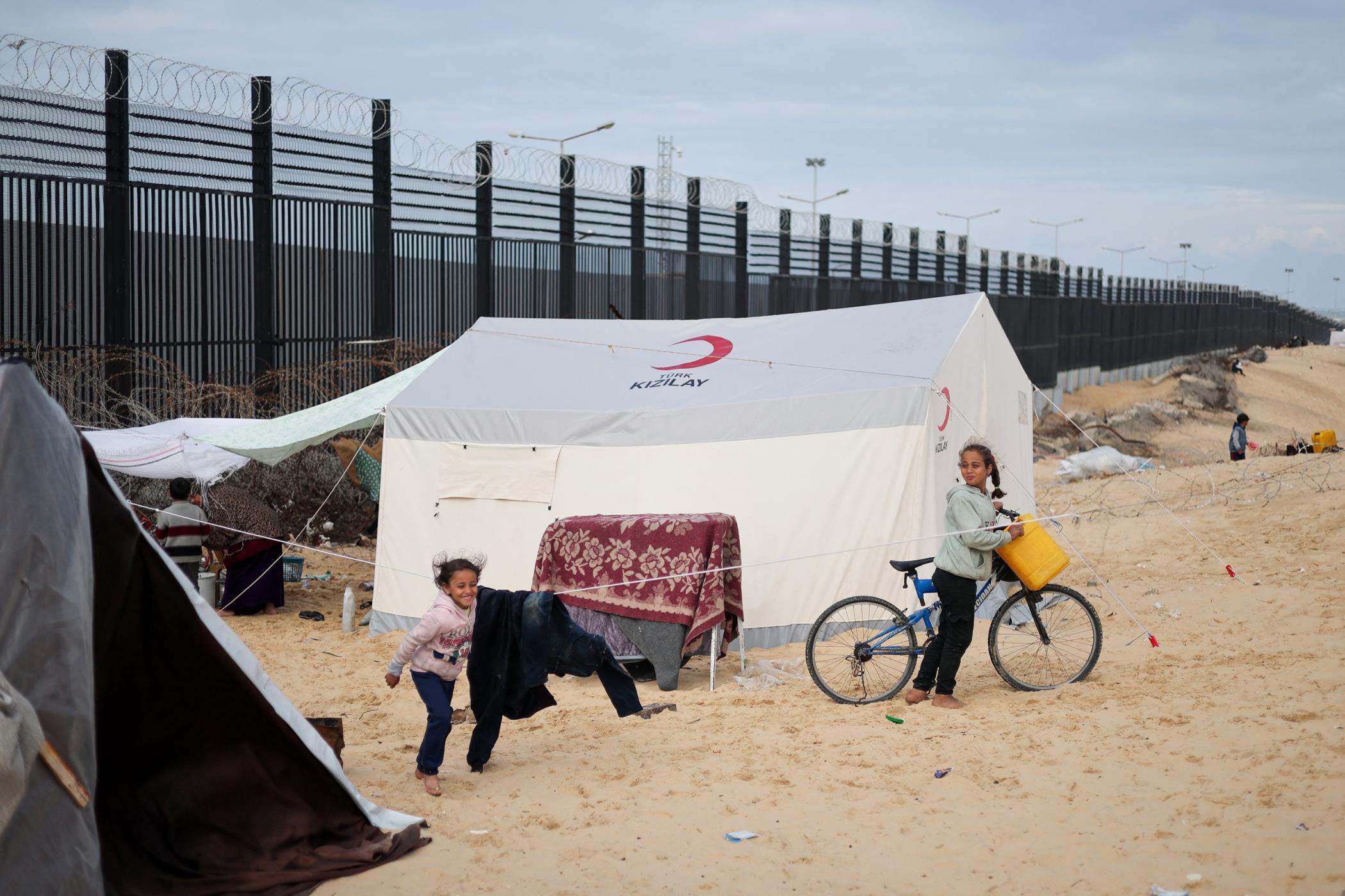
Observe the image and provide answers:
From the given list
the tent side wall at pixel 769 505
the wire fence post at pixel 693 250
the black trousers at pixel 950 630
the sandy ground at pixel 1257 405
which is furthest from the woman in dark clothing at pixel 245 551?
the sandy ground at pixel 1257 405

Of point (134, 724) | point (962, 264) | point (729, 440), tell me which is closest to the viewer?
point (134, 724)

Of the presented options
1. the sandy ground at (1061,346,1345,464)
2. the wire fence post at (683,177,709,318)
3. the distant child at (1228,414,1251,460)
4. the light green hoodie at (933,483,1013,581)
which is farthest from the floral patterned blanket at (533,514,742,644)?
the sandy ground at (1061,346,1345,464)

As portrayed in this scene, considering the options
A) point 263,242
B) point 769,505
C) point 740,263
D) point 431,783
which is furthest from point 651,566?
point 740,263

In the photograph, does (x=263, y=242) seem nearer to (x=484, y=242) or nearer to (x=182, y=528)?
(x=484, y=242)

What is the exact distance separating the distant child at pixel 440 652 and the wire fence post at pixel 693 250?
672 inches

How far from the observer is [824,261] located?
2841 centimetres

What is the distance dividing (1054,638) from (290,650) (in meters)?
5.33

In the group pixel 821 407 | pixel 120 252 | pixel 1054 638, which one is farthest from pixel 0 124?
pixel 1054 638

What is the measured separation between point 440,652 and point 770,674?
2.66m

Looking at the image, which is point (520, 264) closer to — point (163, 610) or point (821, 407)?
point (821, 407)

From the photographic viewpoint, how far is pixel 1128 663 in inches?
285

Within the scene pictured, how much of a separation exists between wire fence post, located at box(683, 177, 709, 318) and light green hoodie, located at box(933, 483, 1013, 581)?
16.2m

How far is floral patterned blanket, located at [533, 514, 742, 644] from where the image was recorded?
24.4ft

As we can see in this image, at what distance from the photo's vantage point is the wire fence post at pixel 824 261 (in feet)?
91.5
